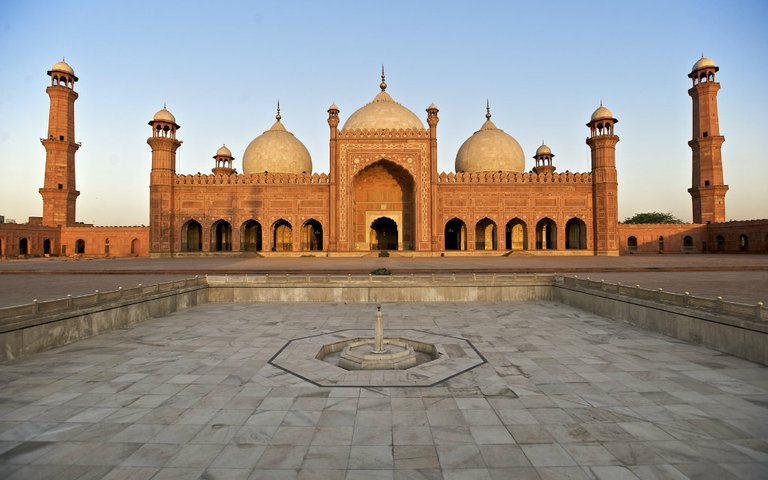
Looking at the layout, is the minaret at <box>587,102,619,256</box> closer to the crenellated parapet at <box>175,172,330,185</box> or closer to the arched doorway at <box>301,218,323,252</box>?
the crenellated parapet at <box>175,172,330,185</box>

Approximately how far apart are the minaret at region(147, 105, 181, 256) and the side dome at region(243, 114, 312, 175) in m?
5.93

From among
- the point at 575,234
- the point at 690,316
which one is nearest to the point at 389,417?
the point at 690,316

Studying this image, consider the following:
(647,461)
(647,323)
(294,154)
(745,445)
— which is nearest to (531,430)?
(647,461)

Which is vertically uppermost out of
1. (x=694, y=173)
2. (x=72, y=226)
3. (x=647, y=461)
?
(x=694, y=173)

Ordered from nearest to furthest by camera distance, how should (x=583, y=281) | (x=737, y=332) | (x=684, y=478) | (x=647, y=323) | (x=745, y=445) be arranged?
(x=684, y=478), (x=745, y=445), (x=737, y=332), (x=647, y=323), (x=583, y=281)

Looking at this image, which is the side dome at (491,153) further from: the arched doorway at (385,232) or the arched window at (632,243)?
the arched window at (632,243)

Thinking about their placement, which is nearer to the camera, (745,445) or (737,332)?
(745,445)

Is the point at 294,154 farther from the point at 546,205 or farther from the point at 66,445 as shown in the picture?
the point at 66,445

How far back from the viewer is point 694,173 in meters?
31.9

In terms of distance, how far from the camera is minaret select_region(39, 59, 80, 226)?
97.1ft

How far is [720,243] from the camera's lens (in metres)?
29.7

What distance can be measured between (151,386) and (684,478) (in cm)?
441

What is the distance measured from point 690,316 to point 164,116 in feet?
93.5

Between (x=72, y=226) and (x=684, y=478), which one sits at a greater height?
(x=72, y=226)
